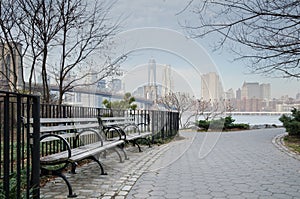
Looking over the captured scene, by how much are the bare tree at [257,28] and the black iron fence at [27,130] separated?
280 centimetres

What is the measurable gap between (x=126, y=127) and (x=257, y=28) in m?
3.96

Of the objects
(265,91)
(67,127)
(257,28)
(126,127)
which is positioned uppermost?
(257,28)

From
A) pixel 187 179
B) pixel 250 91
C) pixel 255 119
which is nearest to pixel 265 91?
pixel 250 91

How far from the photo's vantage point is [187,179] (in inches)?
184

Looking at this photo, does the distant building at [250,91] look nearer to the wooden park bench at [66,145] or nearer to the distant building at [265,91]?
the distant building at [265,91]

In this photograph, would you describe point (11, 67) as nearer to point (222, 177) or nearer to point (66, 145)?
point (66, 145)

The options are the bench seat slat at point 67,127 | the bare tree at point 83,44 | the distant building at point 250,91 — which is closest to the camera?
the bench seat slat at point 67,127

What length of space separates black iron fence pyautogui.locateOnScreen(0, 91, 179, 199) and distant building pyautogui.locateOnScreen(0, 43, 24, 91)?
2.09ft

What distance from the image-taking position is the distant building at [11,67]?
6836mm

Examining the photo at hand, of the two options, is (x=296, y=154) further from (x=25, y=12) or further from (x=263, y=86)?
(x=25, y=12)

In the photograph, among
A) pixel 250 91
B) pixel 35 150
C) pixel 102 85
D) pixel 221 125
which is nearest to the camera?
pixel 35 150

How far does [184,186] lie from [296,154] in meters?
4.38

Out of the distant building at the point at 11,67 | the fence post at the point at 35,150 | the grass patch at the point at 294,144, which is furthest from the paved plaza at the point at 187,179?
the distant building at the point at 11,67

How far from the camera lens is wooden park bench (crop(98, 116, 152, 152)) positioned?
655 cm
